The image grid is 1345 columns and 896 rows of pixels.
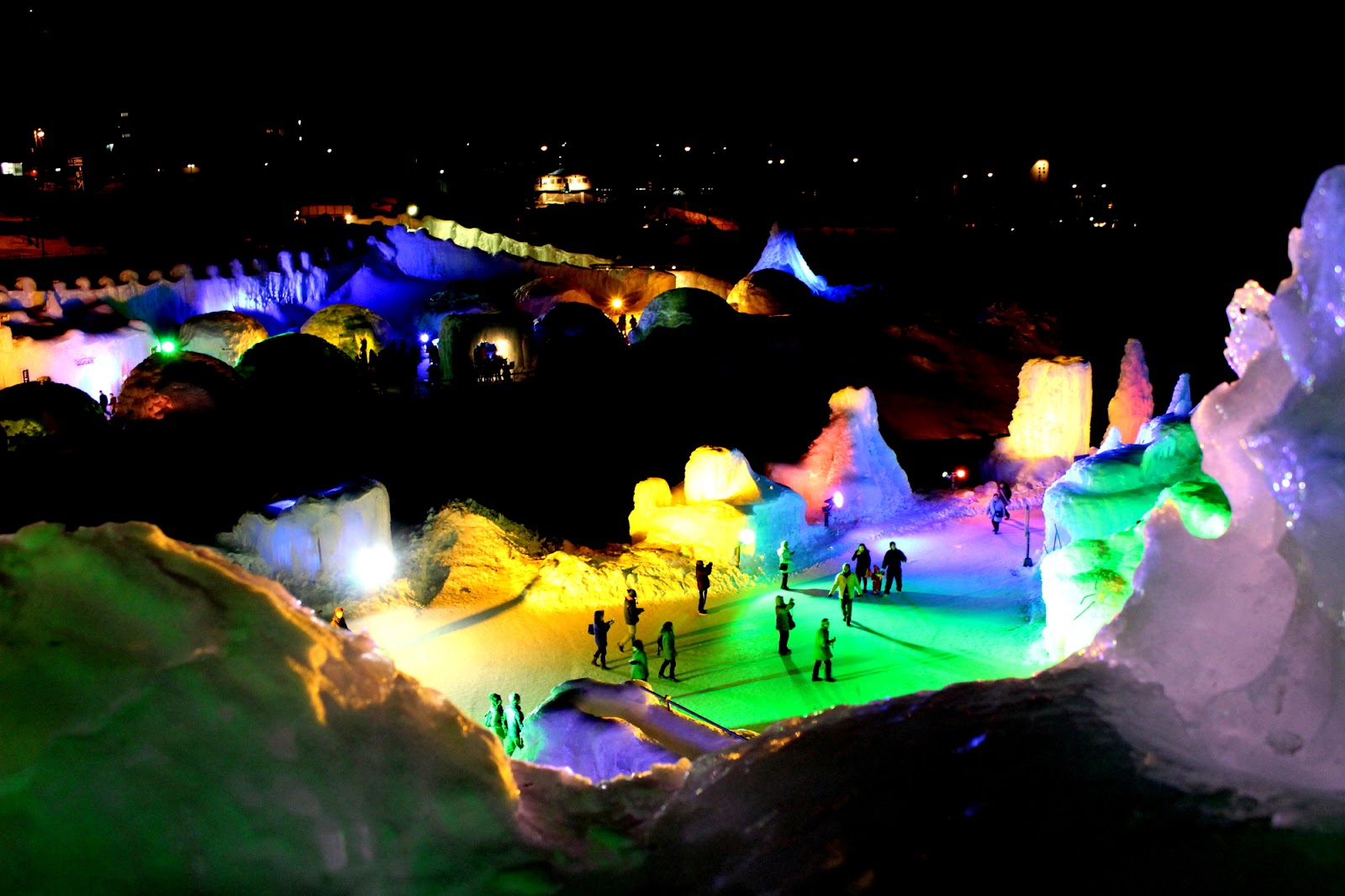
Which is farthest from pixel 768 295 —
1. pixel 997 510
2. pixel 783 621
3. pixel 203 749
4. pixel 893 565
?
pixel 203 749

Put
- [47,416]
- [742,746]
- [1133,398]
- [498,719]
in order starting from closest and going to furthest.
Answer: [742,746] < [498,719] < [47,416] < [1133,398]

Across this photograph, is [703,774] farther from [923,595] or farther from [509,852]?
[923,595]

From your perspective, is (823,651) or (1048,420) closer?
(823,651)

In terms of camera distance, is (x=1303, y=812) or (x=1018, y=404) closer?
(x=1303, y=812)

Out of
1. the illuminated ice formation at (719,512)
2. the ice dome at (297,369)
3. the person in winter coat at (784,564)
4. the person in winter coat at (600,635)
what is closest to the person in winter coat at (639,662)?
the person in winter coat at (600,635)

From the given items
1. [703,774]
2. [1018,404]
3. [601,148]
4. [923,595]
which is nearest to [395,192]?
[601,148]

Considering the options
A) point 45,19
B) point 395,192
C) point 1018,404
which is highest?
point 45,19

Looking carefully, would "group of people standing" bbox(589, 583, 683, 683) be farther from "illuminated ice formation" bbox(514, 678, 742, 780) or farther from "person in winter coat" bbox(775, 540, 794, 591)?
"illuminated ice formation" bbox(514, 678, 742, 780)

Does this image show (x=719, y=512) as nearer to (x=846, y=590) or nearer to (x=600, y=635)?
(x=846, y=590)

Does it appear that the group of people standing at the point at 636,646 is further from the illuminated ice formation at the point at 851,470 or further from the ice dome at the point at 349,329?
the ice dome at the point at 349,329
